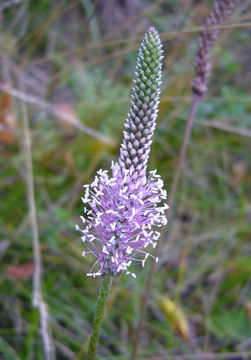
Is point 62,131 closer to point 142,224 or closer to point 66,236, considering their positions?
point 66,236

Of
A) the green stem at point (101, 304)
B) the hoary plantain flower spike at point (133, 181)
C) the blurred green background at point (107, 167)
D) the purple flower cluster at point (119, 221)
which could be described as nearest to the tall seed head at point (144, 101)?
the hoary plantain flower spike at point (133, 181)

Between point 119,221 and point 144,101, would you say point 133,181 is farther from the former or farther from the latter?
point 144,101

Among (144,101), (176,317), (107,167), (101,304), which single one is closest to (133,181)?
(144,101)

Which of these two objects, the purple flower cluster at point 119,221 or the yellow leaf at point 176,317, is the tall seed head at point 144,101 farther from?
the yellow leaf at point 176,317

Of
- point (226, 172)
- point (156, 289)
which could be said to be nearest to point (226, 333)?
point (156, 289)

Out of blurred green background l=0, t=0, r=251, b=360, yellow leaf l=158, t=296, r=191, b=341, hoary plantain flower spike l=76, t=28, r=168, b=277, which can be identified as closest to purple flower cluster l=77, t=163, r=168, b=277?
hoary plantain flower spike l=76, t=28, r=168, b=277

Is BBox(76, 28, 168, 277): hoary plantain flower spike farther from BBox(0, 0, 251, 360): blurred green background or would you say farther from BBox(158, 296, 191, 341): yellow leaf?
BBox(158, 296, 191, 341): yellow leaf
